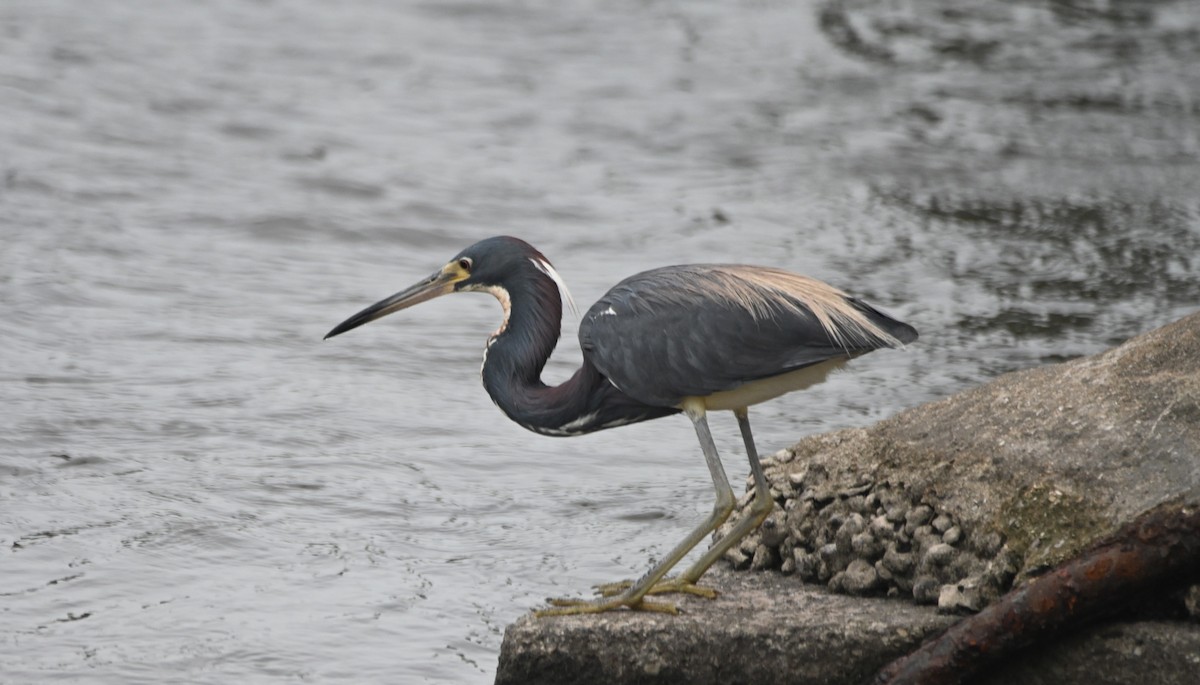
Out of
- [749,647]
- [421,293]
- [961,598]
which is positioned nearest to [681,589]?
[749,647]

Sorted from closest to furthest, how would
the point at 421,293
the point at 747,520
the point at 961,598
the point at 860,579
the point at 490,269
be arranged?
the point at 961,598 → the point at 860,579 → the point at 747,520 → the point at 490,269 → the point at 421,293

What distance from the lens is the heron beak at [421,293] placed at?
225 inches

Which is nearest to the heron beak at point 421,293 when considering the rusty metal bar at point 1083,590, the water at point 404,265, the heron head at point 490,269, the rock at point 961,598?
the heron head at point 490,269

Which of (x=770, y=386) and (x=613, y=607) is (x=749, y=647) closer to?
(x=613, y=607)

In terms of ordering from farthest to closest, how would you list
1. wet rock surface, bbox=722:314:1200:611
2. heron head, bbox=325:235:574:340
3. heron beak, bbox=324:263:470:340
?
1. heron beak, bbox=324:263:470:340
2. heron head, bbox=325:235:574:340
3. wet rock surface, bbox=722:314:1200:611

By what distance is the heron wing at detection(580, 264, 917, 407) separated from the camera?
5102 mm

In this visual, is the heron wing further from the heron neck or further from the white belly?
the heron neck

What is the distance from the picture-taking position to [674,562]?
203 inches

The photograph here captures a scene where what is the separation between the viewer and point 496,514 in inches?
269

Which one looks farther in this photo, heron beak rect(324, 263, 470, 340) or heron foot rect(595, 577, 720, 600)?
heron beak rect(324, 263, 470, 340)

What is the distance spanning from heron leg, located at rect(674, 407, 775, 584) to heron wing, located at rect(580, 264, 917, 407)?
0.23 meters

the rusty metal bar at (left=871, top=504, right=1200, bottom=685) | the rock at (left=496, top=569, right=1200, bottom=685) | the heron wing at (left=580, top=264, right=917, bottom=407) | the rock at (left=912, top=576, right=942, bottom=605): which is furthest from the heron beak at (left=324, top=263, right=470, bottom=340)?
the rusty metal bar at (left=871, top=504, right=1200, bottom=685)

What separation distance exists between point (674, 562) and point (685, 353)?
626mm

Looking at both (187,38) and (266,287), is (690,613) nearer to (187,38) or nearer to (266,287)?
(266,287)
